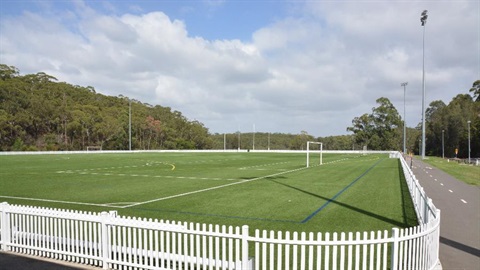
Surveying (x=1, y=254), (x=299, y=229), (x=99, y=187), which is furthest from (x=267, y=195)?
(x=1, y=254)

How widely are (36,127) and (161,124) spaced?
38.8m

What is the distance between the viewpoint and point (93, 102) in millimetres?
120625

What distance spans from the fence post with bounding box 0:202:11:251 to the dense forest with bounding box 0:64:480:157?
84.1m

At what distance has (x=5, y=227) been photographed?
874 centimetres

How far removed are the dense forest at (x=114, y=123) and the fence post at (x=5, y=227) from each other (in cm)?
8413

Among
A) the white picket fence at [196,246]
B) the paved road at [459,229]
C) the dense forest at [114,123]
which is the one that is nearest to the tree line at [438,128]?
the dense forest at [114,123]

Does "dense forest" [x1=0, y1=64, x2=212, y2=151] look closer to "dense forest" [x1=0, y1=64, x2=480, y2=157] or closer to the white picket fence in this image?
"dense forest" [x1=0, y1=64, x2=480, y2=157]

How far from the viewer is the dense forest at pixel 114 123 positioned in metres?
93.9

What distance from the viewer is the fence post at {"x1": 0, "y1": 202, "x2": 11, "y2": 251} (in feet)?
28.7

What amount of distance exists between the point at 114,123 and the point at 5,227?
106017 millimetres

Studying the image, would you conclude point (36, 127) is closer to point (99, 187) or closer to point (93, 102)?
point (93, 102)

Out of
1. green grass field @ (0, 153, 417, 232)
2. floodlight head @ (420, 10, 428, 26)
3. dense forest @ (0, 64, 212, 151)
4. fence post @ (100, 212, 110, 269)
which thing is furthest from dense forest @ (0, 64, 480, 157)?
fence post @ (100, 212, 110, 269)

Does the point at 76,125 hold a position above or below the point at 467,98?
below

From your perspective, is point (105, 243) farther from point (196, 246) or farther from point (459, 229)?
point (459, 229)
